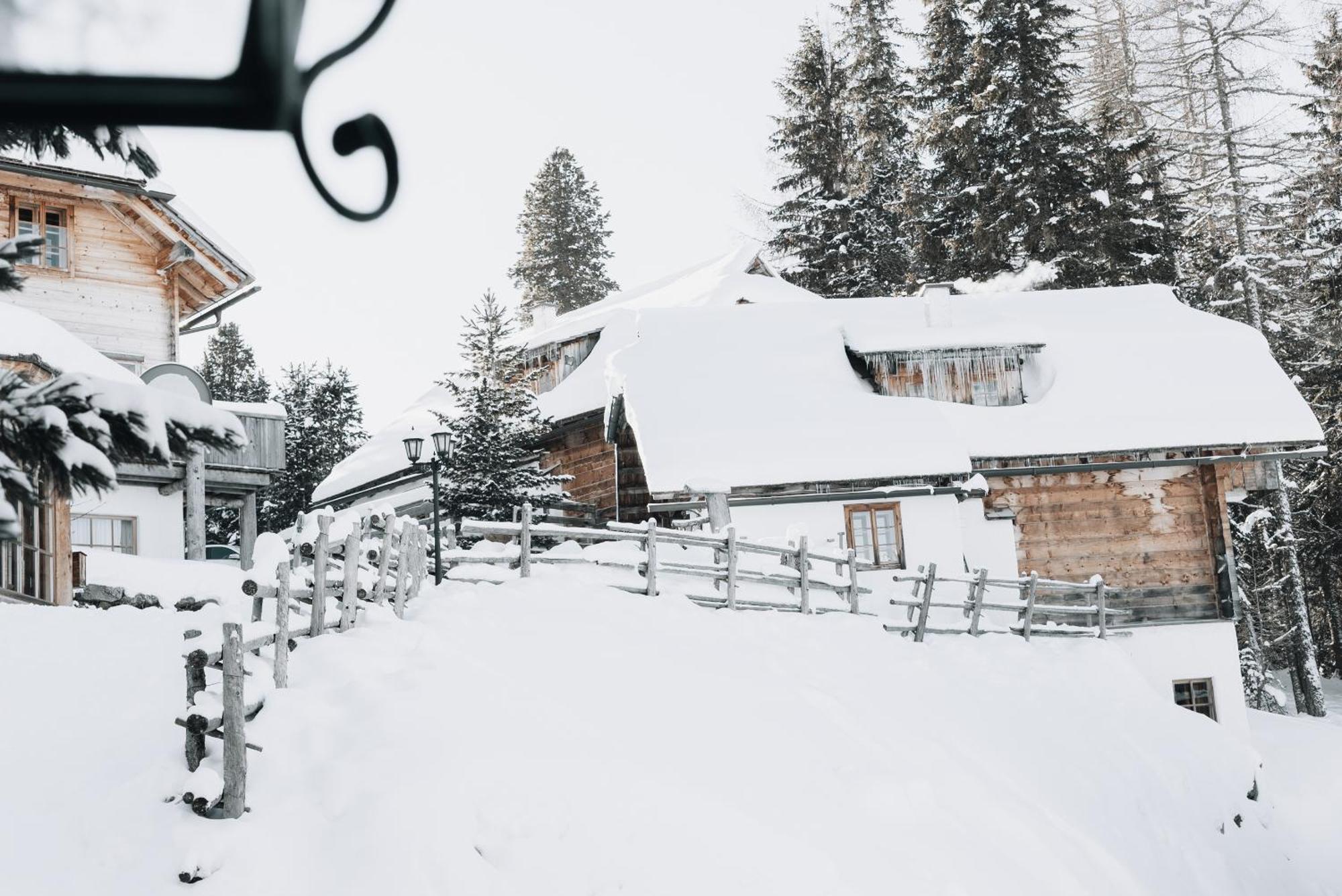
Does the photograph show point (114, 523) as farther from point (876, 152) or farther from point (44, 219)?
point (876, 152)

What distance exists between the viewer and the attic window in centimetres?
2158

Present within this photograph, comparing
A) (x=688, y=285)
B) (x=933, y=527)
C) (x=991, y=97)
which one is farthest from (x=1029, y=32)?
(x=933, y=527)

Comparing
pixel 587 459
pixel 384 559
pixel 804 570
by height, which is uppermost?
pixel 587 459

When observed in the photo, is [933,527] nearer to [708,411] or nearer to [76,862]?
[708,411]

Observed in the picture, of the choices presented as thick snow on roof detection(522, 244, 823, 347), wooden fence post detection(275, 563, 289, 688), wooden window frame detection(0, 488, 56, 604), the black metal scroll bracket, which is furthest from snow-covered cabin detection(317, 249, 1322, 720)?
the black metal scroll bracket

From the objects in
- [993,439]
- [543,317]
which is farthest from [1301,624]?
[543,317]

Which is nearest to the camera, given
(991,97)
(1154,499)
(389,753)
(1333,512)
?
(389,753)

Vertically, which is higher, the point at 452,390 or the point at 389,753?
the point at 452,390

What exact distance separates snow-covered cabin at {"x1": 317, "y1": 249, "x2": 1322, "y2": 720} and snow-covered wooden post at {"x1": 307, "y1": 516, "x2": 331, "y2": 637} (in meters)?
8.45

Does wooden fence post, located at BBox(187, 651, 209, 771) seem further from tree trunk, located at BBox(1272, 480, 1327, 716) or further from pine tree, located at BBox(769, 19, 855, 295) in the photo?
pine tree, located at BBox(769, 19, 855, 295)

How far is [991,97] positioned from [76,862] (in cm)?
3298

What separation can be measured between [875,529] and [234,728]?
14680 mm

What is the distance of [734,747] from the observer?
12.3 m

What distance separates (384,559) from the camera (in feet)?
45.8
